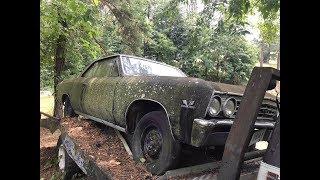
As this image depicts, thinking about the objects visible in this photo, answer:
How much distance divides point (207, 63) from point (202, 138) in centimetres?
1272

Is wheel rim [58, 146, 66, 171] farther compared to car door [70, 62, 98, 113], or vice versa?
car door [70, 62, 98, 113]

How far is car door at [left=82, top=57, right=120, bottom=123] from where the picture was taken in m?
4.57

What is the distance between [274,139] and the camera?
82.0 inches

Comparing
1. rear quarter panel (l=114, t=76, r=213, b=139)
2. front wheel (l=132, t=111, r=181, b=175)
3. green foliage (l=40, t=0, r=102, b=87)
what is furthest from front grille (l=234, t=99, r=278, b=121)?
green foliage (l=40, t=0, r=102, b=87)

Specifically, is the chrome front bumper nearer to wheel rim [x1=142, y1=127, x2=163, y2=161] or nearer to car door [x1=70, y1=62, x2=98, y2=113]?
wheel rim [x1=142, y1=127, x2=163, y2=161]

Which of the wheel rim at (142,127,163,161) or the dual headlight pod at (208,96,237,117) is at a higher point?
the dual headlight pod at (208,96,237,117)

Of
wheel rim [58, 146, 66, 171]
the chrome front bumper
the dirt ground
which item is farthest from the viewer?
the dirt ground

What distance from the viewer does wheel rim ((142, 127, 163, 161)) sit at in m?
3.56

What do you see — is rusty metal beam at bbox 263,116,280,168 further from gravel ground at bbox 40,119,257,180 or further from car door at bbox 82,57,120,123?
car door at bbox 82,57,120,123

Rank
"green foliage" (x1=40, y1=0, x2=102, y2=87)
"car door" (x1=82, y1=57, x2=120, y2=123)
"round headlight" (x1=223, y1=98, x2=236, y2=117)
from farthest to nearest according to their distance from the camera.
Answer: "green foliage" (x1=40, y1=0, x2=102, y2=87)
"car door" (x1=82, y1=57, x2=120, y2=123)
"round headlight" (x1=223, y1=98, x2=236, y2=117)

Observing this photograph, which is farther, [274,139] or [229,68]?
[229,68]

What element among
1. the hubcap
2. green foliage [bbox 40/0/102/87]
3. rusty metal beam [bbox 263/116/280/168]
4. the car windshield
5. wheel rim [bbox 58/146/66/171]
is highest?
green foliage [bbox 40/0/102/87]
